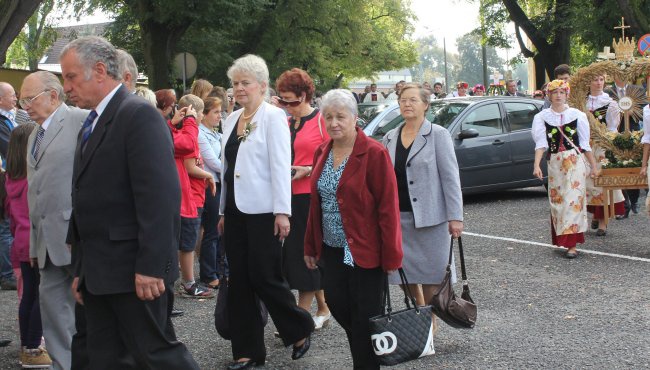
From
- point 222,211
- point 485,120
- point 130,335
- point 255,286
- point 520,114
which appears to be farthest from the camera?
point 520,114

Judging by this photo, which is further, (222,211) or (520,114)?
(520,114)

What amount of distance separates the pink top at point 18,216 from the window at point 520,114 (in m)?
10.1

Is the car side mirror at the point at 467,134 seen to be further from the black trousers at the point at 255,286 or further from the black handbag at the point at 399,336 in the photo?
the black handbag at the point at 399,336

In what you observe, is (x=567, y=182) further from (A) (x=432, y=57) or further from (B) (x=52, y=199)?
(A) (x=432, y=57)

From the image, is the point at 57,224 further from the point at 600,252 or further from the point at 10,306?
the point at 600,252

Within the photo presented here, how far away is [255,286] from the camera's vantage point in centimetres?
607

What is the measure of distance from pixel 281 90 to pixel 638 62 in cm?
676

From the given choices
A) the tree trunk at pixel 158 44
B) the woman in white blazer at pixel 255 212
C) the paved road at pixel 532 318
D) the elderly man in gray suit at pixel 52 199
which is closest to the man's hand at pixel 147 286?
the elderly man in gray suit at pixel 52 199

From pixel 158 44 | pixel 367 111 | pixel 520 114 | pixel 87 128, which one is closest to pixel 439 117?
pixel 520 114

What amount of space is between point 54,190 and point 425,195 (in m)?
2.44

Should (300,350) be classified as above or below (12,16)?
below

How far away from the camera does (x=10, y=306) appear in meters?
8.52

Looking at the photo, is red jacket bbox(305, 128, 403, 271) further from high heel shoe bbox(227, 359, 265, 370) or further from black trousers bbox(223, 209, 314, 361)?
high heel shoe bbox(227, 359, 265, 370)

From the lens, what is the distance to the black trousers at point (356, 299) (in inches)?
200
